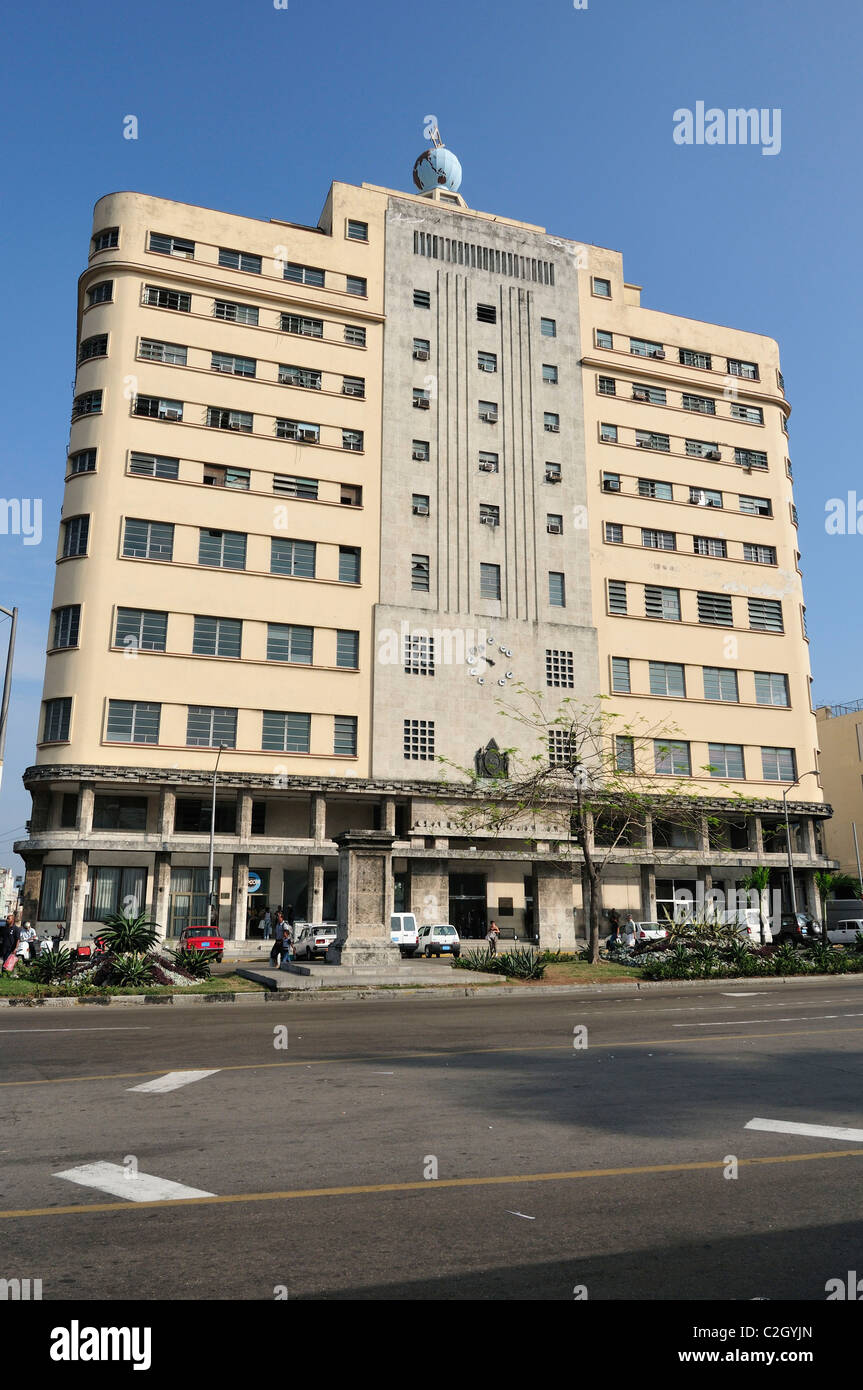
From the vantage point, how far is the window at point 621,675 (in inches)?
2159

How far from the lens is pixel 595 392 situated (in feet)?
193

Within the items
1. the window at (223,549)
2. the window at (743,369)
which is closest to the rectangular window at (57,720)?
the window at (223,549)

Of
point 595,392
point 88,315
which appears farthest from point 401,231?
point 88,315

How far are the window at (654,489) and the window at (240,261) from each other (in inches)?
1014

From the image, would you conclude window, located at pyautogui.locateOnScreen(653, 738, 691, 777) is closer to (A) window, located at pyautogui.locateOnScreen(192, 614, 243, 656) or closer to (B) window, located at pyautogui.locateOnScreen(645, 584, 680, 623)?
(B) window, located at pyautogui.locateOnScreen(645, 584, 680, 623)

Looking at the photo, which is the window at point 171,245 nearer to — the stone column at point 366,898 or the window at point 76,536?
the window at point 76,536

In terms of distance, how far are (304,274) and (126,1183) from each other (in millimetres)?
54894

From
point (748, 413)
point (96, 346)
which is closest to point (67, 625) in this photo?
point (96, 346)

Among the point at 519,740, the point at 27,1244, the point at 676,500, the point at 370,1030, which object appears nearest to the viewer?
the point at 27,1244

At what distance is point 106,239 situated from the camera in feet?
165

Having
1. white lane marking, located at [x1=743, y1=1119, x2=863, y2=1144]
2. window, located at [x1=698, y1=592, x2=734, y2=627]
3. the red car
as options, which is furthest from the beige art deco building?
white lane marking, located at [x1=743, y1=1119, x2=863, y2=1144]

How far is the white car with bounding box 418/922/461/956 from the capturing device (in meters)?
40.3
